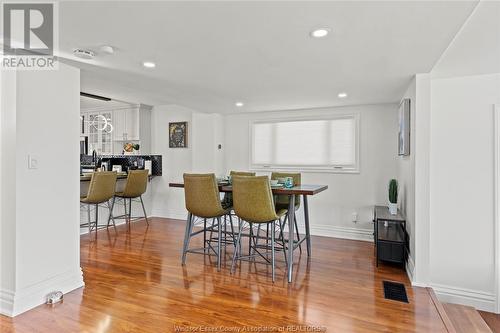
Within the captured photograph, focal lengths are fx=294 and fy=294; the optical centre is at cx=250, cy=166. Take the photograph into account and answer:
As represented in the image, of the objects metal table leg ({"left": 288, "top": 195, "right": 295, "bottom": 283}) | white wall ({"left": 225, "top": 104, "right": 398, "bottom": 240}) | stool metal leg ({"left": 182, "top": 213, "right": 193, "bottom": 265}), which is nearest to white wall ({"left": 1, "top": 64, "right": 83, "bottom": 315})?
stool metal leg ({"left": 182, "top": 213, "right": 193, "bottom": 265})

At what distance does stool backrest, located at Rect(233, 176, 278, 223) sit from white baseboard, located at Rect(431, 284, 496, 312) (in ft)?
6.64

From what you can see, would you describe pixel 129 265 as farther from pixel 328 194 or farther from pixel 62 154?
pixel 328 194

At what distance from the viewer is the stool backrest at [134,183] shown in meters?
4.93

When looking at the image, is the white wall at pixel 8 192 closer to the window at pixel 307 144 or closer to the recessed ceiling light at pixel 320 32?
the recessed ceiling light at pixel 320 32

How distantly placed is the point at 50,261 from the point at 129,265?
97cm

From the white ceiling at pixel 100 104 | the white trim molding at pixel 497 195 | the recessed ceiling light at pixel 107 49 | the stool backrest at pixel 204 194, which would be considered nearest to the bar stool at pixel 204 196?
the stool backrest at pixel 204 194

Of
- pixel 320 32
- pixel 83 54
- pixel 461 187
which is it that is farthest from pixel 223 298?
pixel 461 187

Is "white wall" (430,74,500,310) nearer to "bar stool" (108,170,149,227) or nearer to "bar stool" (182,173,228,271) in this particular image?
"bar stool" (182,173,228,271)

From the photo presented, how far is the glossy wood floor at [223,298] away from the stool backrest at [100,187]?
34.7 inches

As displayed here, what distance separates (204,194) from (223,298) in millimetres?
1145

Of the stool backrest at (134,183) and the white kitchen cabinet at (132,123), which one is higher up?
the white kitchen cabinet at (132,123)

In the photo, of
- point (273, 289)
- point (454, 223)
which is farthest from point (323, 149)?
point (273, 289)

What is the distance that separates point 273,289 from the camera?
2.79m

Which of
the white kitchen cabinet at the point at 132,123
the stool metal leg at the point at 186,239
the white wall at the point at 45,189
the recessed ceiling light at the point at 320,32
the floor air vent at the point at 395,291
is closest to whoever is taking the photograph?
the recessed ceiling light at the point at 320,32
